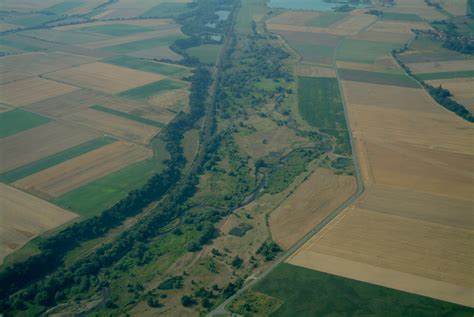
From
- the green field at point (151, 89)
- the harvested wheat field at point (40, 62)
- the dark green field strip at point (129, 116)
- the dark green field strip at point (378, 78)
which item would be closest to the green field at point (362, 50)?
the dark green field strip at point (378, 78)

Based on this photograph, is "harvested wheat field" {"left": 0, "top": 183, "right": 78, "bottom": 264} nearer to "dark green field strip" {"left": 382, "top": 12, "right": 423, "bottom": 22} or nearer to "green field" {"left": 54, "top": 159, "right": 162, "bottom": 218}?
"green field" {"left": 54, "top": 159, "right": 162, "bottom": 218}

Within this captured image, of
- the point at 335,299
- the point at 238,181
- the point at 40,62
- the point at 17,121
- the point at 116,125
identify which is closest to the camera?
the point at 335,299

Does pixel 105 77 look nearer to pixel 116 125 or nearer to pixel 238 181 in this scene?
pixel 116 125

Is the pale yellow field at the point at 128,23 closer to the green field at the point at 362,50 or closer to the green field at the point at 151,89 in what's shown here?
the green field at the point at 151,89

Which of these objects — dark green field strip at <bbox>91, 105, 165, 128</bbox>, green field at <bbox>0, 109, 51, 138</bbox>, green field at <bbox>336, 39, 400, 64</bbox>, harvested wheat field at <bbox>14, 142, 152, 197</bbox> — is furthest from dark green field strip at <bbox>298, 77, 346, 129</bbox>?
green field at <bbox>0, 109, 51, 138</bbox>

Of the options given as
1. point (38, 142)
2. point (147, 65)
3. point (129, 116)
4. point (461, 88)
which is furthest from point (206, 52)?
point (38, 142)

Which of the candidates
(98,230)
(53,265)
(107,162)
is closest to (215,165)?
(107,162)
